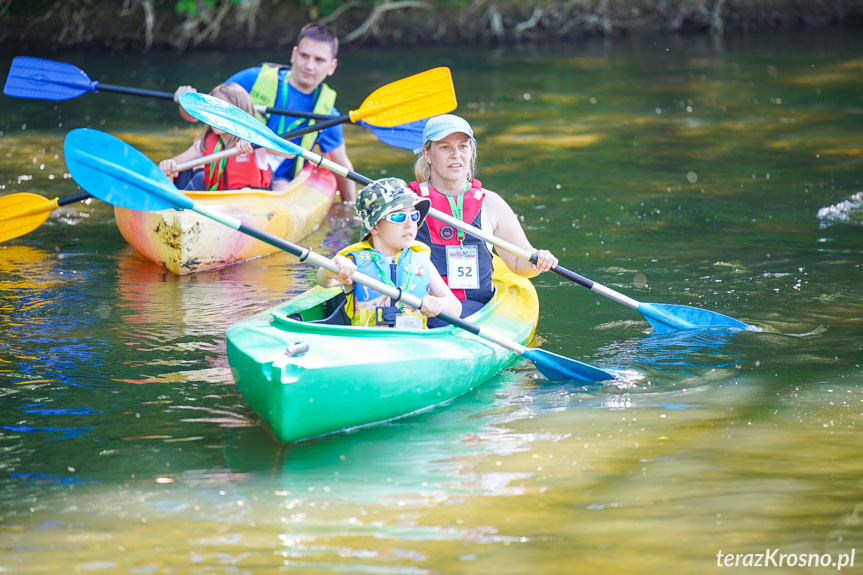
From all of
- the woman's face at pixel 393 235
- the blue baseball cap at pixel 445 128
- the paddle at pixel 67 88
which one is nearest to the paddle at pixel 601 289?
the blue baseball cap at pixel 445 128

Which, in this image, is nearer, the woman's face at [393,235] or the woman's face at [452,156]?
the woman's face at [393,235]

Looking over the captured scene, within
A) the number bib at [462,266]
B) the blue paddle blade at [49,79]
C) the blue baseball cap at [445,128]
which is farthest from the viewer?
the blue paddle blade at [49,79]

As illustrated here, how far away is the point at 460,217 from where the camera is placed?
4.32m

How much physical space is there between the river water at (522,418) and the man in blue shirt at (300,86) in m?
0.58

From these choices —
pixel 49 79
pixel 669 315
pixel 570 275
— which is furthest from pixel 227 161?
pixel 669 315

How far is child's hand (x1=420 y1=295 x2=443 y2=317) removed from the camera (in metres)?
3.56

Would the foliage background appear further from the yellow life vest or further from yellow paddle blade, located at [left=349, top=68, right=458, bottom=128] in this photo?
the yellow life vest

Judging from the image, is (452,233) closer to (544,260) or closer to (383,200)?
(544,260)

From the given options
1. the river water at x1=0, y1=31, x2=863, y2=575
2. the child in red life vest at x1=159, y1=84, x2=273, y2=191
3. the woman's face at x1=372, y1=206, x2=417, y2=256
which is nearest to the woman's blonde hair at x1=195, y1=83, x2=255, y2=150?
the child in red life vest at x1=159, y1=84, x2=273, y2=191

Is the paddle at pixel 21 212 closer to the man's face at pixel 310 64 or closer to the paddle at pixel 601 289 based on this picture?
the paddle at pixel 601 289

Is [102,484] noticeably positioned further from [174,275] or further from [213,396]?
[174,275]

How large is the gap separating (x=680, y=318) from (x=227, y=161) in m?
2.84

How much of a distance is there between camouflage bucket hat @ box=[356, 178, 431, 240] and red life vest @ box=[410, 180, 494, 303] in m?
0.62

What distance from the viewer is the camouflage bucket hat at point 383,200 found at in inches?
141
